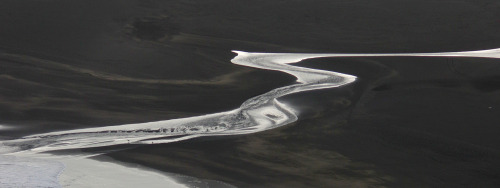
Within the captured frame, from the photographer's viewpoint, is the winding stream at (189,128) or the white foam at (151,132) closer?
the white foam at (151,132)

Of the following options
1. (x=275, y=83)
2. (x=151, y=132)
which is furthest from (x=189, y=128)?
(x=275, y=83)

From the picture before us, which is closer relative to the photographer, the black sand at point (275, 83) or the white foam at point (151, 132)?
the white foam at point (151, 132)

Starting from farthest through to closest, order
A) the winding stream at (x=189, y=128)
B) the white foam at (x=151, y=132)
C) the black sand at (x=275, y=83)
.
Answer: the winding stream at (x=189, y=128) < the black sand at (x=275, y=83) < the white foam at (x=151, y=132)

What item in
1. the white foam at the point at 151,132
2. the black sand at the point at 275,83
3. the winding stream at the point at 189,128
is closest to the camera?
the white foam at the point at 151,132

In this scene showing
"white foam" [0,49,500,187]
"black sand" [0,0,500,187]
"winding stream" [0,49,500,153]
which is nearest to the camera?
"white foam" [0,49,500,187]

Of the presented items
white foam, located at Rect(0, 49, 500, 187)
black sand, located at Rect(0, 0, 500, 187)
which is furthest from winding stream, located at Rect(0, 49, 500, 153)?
black sand, located at Rect(0, 0, 500, 187)

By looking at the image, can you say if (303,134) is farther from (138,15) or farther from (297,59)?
(138,15)

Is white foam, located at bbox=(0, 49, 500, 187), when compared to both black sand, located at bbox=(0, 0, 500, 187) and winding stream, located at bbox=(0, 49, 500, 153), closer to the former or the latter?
winding stream, located at bbox=(0, 49, 500, 153)

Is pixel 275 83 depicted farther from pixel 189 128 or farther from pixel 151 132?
pixel 151 132

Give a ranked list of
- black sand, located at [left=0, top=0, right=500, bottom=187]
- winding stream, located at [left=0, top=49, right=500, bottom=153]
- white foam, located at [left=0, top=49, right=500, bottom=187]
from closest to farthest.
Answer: white foam, located at [left=0, top=49, right=500, bottom=187] < black sand, located at [left=0, top=0, right=500, bottom=187] < winding stream, located at [left=0, top=49, right=500, bottom=153]

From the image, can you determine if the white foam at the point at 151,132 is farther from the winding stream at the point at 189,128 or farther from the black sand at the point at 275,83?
the black sand at the point at 275,83

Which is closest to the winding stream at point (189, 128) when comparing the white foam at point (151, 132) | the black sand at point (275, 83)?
the white foam at point (151, 132)
